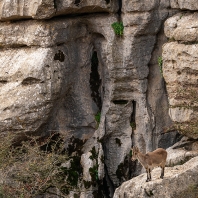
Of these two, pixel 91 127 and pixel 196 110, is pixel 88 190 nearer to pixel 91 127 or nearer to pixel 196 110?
pixel 91 127

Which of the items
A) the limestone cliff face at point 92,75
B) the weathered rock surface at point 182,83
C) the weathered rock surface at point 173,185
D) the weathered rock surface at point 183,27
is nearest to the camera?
the weathered rock surface at point 173,185

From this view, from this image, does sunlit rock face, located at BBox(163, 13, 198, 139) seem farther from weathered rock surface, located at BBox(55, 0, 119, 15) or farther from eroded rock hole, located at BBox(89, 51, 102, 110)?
eroded rock hole, located at BBox(89, 51, 102, 110)

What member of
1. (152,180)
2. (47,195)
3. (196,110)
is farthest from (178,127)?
(47,195)

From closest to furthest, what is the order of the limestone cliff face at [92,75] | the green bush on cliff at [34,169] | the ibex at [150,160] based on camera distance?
the ibex at [150,160], the green bush on cliff at [34,169], the limestone cliff face at [92,75]

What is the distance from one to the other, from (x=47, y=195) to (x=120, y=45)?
5.16 m

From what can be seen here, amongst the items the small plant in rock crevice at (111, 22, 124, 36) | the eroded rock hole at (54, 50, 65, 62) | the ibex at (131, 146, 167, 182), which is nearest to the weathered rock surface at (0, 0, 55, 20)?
the eroded rock hole at (54, 50, 65, 62)

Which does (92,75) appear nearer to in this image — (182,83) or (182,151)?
(182,83)

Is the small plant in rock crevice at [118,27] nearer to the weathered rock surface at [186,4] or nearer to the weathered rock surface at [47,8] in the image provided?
the weathered rock surface at [47,8]

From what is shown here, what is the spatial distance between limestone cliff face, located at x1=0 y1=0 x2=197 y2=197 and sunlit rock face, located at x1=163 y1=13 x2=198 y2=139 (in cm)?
6

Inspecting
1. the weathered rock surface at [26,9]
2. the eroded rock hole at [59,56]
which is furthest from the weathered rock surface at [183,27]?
the weathered rock surface at [26,9]

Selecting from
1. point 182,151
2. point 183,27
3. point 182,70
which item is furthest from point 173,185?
point 183,27

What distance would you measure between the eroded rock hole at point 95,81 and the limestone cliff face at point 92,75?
1.2 inches

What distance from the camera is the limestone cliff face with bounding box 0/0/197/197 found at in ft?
93.0

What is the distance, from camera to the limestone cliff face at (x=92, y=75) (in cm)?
2834
